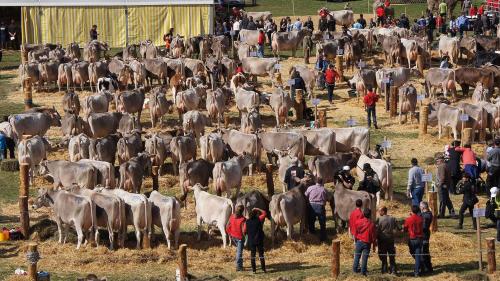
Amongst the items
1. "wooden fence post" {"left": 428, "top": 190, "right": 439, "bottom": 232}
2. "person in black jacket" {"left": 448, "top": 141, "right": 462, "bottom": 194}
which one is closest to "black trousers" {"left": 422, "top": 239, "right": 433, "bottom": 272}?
"wooden fence post" {"left": 428, "top": 190, "right": 439, "bottom": 232}

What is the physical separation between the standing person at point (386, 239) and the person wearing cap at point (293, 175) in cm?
438

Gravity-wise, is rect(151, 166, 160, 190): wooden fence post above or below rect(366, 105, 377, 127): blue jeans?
below

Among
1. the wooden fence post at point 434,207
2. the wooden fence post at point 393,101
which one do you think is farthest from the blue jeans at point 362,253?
the wooden fence post at point 393,101

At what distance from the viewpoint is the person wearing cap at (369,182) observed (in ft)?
90.5

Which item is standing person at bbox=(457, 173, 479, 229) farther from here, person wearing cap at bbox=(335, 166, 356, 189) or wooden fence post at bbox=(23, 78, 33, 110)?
wooden fence post at bbox=(23, 78, 33, 110)

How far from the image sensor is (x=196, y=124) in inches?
1363

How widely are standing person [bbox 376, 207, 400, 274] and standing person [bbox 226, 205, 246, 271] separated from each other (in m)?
2.72

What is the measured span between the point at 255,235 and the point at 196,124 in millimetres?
10913

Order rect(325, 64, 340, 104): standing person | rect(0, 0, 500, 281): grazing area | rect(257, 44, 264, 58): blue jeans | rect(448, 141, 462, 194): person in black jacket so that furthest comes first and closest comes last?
rect(257, 44, 264, 58): blue jeans
rect(325, 64, 340, 104): standing person
rect(448, 141, 462, 194): person in black jacket
rect(0, 0, 500, 281): grazing area

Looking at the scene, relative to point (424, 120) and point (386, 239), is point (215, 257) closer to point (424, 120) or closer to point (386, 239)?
point (386, 239)

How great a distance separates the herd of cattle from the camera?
2608cm

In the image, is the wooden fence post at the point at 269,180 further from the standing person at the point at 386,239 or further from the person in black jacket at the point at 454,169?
the standing person at the point at 386,239

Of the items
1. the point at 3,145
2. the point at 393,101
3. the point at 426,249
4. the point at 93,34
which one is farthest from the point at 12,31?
the point at 426,249

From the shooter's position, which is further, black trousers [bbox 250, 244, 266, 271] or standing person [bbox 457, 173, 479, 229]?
standing person [bbox 457, 173, 479, 229]
